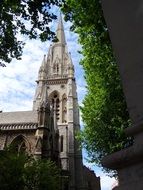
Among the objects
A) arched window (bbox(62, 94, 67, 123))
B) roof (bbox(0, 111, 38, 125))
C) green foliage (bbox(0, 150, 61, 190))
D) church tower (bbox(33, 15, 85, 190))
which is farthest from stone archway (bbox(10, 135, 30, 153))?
arched window (bbox(62, 94, 67, 123))

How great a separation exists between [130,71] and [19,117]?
39430mm

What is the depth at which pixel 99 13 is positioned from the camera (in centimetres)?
1202

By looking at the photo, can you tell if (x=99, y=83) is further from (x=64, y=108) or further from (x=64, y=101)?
(x=64, y=101)

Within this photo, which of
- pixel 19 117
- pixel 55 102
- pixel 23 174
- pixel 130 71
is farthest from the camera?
pixel 55 102

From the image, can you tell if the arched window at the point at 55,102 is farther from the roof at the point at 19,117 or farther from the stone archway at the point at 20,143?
the stone archway at the point at 20,143

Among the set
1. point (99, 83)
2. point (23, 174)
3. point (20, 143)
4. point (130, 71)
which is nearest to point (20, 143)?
point (20, 143)

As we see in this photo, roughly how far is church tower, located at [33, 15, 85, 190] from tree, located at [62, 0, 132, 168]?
84.2 feet

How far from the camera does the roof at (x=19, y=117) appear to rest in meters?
A: 38.2

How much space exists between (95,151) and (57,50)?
6108 centimetres

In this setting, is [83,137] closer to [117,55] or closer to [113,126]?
[113,126]

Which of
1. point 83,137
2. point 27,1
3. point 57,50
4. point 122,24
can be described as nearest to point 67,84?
point 57,50

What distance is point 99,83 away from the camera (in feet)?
50.5

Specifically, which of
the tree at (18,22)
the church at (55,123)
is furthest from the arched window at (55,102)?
the tree at (18,22)

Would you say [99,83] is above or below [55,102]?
below
